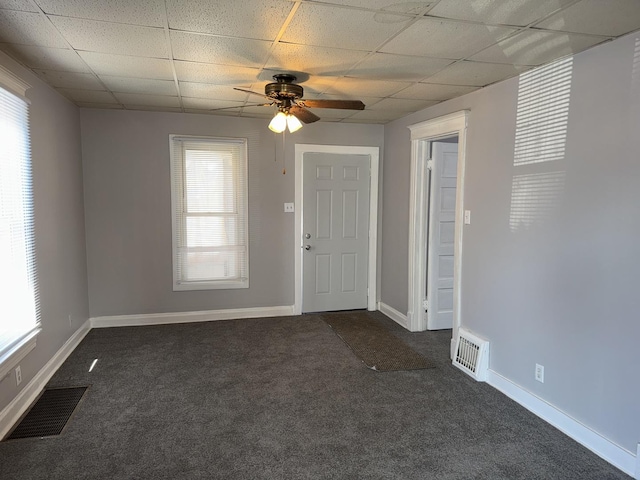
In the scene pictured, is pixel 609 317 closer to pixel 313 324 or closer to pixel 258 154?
pixel 313 324

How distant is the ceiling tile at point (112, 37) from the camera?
2219 mm

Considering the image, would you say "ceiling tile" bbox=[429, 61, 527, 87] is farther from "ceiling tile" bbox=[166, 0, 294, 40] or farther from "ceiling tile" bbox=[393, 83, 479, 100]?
"ceiling tile" bbox=[166, 0, 294, 40]

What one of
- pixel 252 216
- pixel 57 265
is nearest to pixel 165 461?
pixel 57 265

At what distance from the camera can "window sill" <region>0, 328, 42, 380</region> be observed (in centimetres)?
256

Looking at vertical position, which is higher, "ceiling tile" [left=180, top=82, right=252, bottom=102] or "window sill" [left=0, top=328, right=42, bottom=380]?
"ceiling tile" [left=180, top=82, right=252, bottom=102]

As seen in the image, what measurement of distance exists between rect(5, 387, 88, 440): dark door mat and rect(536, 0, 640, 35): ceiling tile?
146 inches

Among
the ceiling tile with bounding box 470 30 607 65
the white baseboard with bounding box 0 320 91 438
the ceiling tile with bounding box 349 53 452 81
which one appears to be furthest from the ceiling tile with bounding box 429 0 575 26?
the white baseboard with bounding box 0 320 91 438

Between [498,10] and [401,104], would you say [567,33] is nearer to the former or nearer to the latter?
[498,10]

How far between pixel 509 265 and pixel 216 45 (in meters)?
2.57

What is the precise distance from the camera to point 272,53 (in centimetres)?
259

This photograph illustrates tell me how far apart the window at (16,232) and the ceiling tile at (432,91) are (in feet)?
9.55

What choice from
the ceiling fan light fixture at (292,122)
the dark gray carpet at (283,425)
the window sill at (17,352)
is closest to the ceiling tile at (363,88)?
the ceiling fan light fixture at (292,122)

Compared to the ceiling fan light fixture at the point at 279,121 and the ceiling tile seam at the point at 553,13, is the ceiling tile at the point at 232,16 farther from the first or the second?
the ceiling tile seam at the point at 553,13

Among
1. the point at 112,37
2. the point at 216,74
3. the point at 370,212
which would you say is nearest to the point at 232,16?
the point at 112,37
